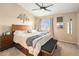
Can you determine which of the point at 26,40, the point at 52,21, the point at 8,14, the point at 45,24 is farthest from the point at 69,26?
the point at 8,14

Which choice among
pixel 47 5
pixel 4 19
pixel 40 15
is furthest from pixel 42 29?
pixel 4 19

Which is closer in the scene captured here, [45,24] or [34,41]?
[34,41]

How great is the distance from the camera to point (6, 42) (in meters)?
1.43

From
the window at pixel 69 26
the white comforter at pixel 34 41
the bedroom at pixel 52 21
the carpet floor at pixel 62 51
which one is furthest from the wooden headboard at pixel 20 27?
the window at pixel 69 26

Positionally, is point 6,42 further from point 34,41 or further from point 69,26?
point 69,26

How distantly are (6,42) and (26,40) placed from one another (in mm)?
395

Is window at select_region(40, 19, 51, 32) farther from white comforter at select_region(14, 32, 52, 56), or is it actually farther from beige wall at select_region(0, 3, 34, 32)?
beige wall at select_region(0, 3, 34, 32)

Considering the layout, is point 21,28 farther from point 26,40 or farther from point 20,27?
point 26,40

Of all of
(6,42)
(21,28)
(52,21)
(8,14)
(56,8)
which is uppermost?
(56,8)

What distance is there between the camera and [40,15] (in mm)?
1512

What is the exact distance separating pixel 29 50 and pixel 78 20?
1.09 meters

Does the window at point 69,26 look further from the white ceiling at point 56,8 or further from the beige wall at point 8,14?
the beige wall at point 8,14

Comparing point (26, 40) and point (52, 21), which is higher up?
point (52, 21)

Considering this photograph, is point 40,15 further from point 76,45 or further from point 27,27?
point 76,45
